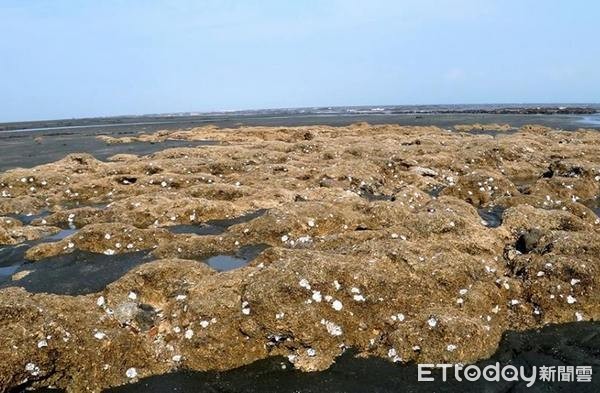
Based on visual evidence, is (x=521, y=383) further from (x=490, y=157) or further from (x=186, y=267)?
(x=490, y=157)

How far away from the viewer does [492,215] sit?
2233cm

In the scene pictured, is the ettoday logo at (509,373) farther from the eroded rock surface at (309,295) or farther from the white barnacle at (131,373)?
the white barnacle at (131,373)

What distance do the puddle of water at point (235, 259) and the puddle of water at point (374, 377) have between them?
20.1ft

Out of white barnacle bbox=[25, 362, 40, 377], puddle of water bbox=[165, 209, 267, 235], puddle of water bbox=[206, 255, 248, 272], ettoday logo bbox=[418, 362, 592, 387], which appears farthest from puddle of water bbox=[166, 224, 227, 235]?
ettoday logo bbox=[418, 362, 592, 387]

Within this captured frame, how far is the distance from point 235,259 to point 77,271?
5302 millimetres

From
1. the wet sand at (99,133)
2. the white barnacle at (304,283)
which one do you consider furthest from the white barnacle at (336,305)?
the wet sand at (99,133)

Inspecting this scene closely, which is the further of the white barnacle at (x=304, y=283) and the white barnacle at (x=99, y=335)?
the white barnacle at (x=304, y=283)

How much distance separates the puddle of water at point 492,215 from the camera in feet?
68.4

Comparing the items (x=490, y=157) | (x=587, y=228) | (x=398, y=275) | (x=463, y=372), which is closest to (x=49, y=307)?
(x=398, y=275)

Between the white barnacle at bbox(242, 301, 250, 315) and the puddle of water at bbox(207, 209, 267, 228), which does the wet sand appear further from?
the white barnacle at bbox(242, 301, 250, 315)

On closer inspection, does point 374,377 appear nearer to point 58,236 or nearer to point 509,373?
point 509,373

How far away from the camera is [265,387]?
31.8 feet

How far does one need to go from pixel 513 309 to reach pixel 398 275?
9.71 ft

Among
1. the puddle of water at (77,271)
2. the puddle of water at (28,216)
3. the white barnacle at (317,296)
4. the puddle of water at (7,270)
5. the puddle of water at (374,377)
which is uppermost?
the white barnacle at (317,296)
